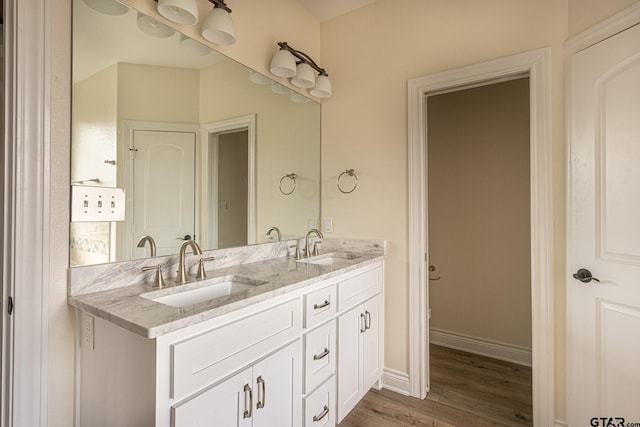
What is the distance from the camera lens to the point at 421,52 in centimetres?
207

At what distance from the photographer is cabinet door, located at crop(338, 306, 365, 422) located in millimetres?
1700

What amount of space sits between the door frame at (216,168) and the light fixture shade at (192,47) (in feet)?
1.18

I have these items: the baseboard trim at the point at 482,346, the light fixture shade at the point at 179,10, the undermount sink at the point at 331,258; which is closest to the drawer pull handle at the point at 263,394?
the undermount sink at the point at 331,258

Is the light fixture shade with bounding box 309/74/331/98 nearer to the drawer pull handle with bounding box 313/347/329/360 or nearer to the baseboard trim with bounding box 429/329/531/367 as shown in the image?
the drawer pull handle with bounding box 313/347/329/360

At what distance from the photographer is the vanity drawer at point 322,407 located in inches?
56.9

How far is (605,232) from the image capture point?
4.64 feet

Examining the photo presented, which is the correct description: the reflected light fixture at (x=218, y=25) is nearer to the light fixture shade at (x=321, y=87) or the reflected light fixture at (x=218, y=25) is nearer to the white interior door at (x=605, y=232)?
the light fixture shade at (x=321, y=87)

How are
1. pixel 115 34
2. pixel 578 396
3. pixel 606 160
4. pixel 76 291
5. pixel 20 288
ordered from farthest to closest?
1. pixel 578 396
2. pixel 606 160
3. pixel 115 34
4. pixel 76 291
5. pixel 20 288

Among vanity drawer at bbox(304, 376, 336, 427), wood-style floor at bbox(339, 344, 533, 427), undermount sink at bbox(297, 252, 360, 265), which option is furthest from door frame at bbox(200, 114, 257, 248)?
wood-style floor at bbox(339, 344, 533, 427)

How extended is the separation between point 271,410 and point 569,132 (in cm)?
194

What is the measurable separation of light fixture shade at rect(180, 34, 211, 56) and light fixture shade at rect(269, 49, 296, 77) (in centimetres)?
45

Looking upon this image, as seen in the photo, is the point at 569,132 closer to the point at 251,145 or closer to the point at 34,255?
the point at 251,145

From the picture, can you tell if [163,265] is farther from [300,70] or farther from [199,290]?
[300,70]

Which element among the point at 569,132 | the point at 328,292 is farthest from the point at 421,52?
the point at 328,292
